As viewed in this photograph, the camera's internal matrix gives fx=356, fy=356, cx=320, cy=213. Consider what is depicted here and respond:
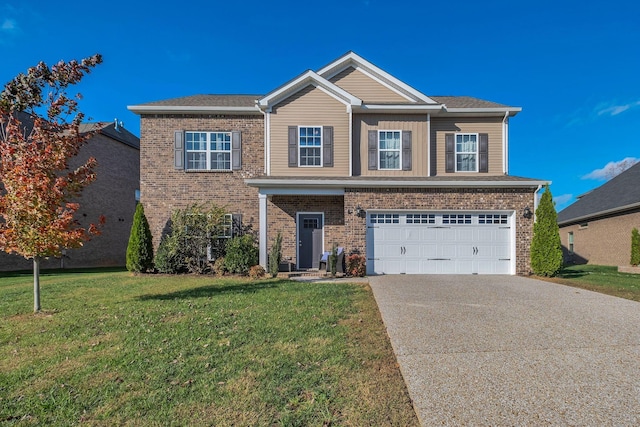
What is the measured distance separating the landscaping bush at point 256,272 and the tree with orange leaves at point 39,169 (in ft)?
15.3

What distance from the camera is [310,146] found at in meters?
12.8

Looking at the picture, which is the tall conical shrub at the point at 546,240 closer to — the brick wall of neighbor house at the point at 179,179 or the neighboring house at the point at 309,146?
the neighboring house at the point at 309,146

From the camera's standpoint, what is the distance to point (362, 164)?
12922 millimetres

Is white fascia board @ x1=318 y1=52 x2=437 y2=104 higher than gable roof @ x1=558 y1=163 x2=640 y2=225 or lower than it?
higher

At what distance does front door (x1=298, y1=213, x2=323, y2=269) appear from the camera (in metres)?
13.1

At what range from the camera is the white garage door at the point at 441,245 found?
1167 cm

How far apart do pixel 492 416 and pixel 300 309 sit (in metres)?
3.94

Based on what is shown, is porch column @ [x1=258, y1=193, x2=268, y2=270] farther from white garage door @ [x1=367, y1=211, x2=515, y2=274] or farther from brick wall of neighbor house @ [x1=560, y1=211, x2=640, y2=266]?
brick wall of neighbor house @ [x1=560, y1=211, x2=640, y2=266]

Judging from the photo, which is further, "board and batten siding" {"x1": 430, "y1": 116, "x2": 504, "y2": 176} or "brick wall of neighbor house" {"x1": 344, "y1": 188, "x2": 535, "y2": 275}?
"board and batten siding" {"x1": 430, "y1": 116, "x2": 504, "y2": 176}

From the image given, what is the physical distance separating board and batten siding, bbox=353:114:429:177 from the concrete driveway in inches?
245

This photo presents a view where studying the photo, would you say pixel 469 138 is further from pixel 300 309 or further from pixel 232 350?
pixel 232 350

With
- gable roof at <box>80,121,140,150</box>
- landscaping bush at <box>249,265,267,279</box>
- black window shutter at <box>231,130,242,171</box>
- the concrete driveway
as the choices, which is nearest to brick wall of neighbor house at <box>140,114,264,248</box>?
black window shutter at <box>231,130,242,171</box>

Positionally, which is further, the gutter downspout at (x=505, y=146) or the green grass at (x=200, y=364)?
the gutter downspout at (x=505, y=146)

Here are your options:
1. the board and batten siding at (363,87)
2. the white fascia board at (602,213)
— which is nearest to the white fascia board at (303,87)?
the board and batten siding at (363,87)
